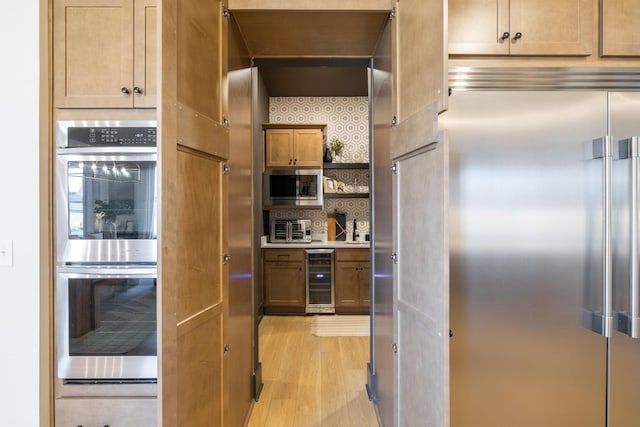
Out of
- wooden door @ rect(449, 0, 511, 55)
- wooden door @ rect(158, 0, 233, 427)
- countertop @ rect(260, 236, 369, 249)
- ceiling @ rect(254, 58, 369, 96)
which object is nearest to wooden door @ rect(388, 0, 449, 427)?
wooden door @ rect(449, 0, 511, 55)

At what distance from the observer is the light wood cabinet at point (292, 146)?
14.5 ft

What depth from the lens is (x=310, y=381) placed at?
264 cm

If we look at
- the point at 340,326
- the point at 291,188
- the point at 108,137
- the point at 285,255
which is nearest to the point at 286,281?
the point at 285,255

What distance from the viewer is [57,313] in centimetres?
149

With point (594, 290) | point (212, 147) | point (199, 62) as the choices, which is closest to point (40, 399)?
point (212, 147)

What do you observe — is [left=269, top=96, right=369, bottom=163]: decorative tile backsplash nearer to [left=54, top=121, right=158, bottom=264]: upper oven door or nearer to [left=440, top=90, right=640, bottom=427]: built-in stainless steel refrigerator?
[left=440, top=90, right=640, bottom=427]: built-in stainless steel refrigerator

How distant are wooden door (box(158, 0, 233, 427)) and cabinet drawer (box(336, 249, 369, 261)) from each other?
9.01 feet

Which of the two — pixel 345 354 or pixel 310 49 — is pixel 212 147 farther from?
pixel 345 354

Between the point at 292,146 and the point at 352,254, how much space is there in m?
1.66

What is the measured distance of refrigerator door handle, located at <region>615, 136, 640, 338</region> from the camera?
1.43m

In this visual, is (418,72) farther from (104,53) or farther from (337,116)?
(337,116)

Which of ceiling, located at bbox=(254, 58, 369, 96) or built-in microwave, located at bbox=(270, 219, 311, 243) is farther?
built-in microwave, located at bbox=(270, 219, 311, 243)

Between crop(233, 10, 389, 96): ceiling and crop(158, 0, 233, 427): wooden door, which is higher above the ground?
crop(233, 10, 389, 96): ceiling

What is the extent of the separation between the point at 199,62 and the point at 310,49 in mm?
1069
